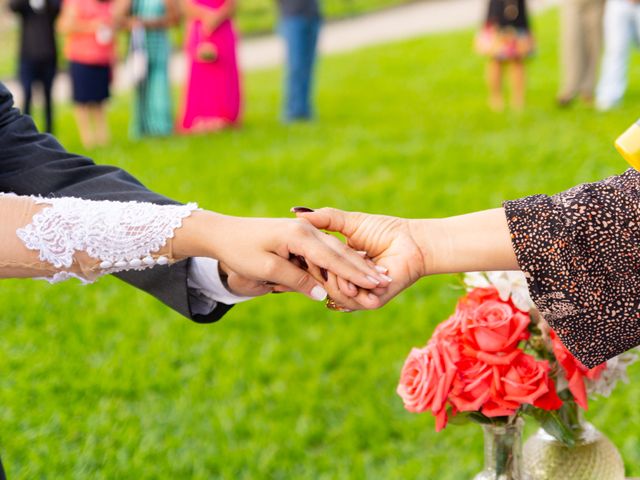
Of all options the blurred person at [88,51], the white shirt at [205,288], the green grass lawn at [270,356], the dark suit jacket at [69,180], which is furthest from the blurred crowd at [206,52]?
the white shirt at [205,288]

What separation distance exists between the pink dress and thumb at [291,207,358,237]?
709cm

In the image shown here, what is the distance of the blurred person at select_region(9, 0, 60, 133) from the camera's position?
8.14 meters

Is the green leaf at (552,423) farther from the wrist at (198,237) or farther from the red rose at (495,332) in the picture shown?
the wrist at (198,237)

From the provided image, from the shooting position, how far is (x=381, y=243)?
6.24 feet

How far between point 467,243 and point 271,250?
364 mm

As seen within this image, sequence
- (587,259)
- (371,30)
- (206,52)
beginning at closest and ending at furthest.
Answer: (587,259)
(206,52)
(371,30)

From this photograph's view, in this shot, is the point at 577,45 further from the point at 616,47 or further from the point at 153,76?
the point at 153,76

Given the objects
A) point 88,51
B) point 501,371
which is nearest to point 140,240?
point 501,371

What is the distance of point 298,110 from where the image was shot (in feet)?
30.1

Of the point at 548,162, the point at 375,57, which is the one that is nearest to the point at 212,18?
the point at 548,162

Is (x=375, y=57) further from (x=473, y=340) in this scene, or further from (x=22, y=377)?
(x=473, y=340)

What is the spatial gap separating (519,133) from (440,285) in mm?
2910

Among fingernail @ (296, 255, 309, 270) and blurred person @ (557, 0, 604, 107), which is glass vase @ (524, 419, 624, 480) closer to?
fingernail @ (296, 255, 309, 270)

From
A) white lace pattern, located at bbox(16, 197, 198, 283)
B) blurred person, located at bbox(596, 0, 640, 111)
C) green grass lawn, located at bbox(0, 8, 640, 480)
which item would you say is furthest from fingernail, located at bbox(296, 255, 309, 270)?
blurred person, located at bbox(596, 0, 640, 111)
